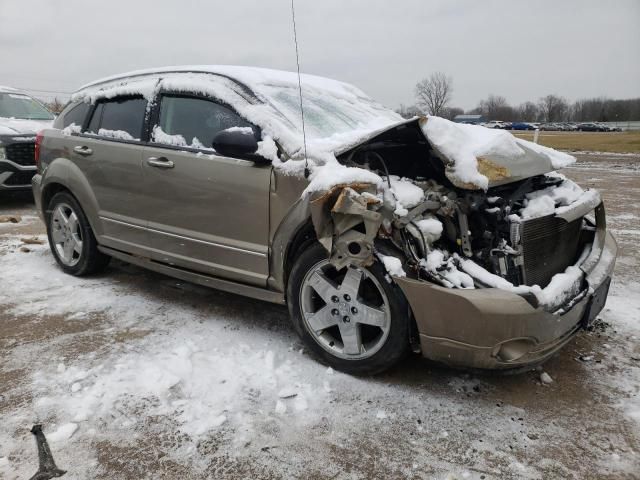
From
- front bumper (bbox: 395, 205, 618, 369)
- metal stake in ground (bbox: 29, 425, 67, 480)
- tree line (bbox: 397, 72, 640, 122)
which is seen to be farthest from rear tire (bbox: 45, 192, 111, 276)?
tree line (bbox: 397, 72, 640, 122)

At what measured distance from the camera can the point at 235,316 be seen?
12.1ft

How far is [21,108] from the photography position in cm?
900

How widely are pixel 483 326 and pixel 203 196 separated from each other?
1932mm

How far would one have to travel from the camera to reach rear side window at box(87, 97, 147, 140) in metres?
3.81

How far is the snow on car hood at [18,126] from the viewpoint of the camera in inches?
304

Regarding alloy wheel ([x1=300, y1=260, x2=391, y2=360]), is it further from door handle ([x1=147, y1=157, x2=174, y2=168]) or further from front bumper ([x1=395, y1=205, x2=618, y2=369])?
door handle ([x1=147, y1=157, x2=174, y2=168])

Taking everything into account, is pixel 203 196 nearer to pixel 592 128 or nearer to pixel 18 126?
pixel 18 126

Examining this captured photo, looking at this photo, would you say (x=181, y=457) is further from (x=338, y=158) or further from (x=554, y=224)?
(x=554, y=224)

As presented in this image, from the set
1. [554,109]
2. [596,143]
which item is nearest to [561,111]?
[554,109]

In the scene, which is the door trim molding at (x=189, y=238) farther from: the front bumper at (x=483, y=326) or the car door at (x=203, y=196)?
the front bumper at (x=483, y=326)

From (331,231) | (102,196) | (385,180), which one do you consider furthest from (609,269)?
(102,196)

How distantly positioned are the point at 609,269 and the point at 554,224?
0.56 m

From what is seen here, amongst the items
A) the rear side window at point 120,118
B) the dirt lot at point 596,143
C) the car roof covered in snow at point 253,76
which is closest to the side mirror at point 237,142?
the car roof covered in snow at point 253,76

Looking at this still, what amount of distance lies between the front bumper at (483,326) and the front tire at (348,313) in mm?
134
